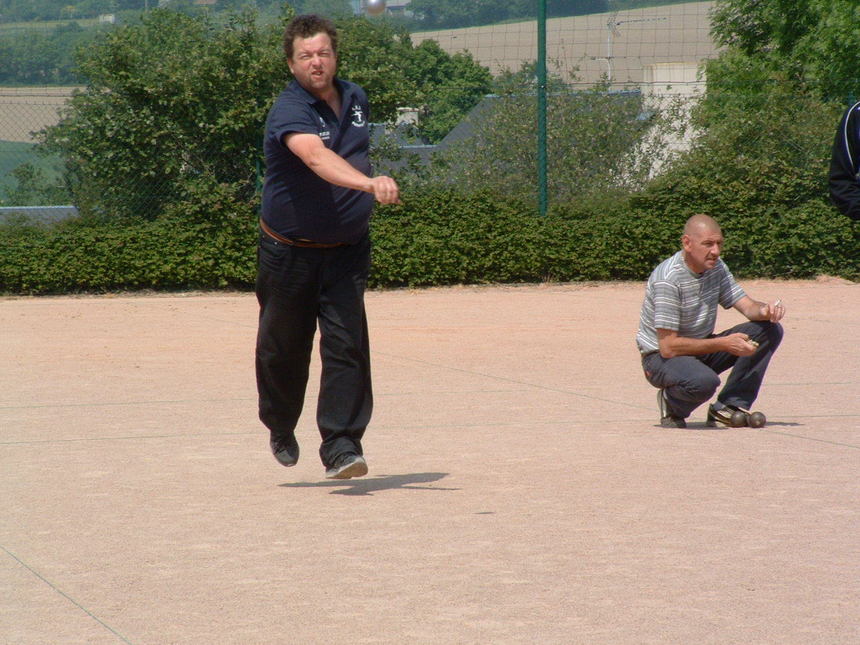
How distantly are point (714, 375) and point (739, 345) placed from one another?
26cm

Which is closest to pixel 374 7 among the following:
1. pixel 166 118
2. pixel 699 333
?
pixel 166 118

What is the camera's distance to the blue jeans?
23.1 feet

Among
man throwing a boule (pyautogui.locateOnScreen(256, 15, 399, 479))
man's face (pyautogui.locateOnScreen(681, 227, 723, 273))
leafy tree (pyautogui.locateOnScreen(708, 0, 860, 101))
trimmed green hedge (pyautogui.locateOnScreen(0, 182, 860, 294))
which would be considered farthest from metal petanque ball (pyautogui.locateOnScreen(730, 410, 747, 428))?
leafy tree (pyautogui.locateOnScreen(708, 0, 860, 101))

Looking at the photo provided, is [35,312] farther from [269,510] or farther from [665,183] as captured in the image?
[269,510]

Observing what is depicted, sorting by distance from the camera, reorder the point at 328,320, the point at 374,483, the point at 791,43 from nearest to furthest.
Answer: the point at 328,320
the point at 374,483
the point at 791,43

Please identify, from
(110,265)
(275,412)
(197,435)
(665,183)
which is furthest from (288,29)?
(665,183)

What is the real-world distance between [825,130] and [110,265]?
31.3ft

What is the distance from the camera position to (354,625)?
11.9 feet

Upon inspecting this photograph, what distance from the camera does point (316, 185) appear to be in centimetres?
536

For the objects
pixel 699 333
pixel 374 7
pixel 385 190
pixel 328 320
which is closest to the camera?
pixel 385 190

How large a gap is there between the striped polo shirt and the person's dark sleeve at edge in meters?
1.85

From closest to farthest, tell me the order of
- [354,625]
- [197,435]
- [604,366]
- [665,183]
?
[354,625] → [197,435] → [604,366] → [665,183]

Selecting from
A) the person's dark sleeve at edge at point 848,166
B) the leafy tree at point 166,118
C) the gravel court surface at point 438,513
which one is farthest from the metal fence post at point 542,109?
the person's dark sleeve at edge at point 848,166

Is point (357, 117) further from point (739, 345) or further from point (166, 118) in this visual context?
point (166, 118)
